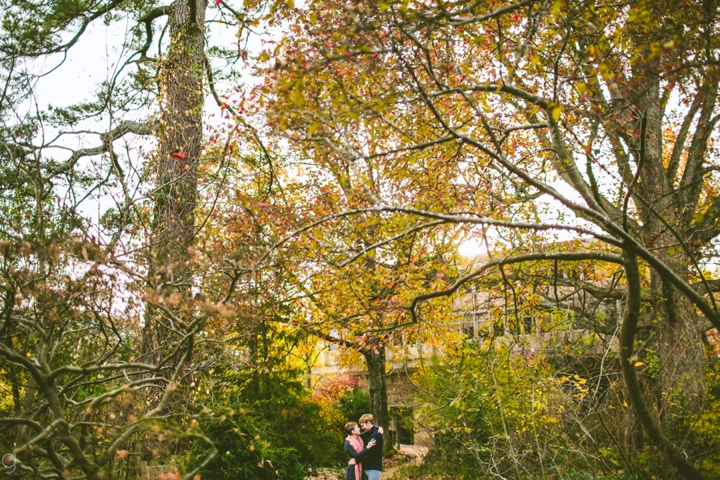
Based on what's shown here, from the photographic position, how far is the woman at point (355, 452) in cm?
841

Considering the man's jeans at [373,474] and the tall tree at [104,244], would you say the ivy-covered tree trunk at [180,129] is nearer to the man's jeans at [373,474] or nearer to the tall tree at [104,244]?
the tall tree at [104,244]

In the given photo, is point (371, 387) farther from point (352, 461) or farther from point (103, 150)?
point (103, 150)

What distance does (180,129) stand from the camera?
8.75 m

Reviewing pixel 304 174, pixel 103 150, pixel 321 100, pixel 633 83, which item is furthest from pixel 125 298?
pixel 304 174

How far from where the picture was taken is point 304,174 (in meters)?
14.1

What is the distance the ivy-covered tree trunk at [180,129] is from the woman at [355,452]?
11.1ft

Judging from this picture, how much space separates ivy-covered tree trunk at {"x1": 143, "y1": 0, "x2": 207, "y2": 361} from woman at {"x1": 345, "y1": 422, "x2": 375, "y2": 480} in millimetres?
3388

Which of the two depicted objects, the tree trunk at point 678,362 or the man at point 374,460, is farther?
the man at point 374,460

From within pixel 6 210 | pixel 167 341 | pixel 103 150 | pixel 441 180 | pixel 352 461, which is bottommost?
pixel 352 461

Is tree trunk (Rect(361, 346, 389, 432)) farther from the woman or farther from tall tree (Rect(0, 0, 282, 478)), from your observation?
tall tree (Rect(0, 0, 282, 478))

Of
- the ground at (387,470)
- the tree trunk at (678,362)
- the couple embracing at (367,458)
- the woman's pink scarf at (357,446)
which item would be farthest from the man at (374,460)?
the tree trunk at (678,362)

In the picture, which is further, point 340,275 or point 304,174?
point 304,174

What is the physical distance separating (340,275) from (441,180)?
2216 millimetres

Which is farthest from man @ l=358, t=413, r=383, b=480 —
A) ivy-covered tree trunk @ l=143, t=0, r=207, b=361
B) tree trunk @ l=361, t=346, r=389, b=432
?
tree trunk @ l=361, t=346, r=389, b=432
